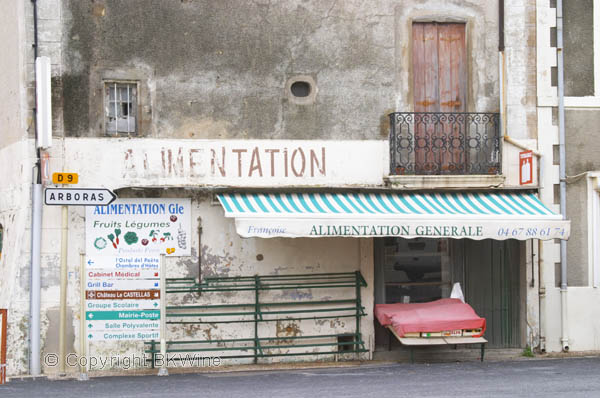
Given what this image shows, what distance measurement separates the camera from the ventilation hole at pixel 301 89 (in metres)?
13.9

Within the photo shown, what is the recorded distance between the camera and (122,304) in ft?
38.8

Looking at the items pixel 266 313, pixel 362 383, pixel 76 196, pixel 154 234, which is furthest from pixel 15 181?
pixel 362 383

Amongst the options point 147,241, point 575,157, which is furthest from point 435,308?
point 147,241

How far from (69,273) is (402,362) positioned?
5172mm

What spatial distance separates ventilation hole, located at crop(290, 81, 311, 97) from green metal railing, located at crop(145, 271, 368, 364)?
2.77 metres

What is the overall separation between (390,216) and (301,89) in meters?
2.60

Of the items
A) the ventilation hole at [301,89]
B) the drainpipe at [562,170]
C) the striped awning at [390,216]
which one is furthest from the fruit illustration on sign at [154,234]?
the drainpipe at [562,170]

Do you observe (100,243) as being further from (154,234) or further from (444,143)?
(444,143)

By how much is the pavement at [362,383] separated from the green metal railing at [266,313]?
2.53 feet

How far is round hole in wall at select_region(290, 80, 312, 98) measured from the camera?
13.9 metres

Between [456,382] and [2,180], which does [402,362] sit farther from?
[2,180]

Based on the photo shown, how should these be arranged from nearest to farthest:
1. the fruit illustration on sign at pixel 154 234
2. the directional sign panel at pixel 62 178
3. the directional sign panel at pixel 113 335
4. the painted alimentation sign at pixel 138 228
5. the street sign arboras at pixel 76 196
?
A: the street sign arboras at pixel 76 196, the directional sign panel at pixel 113 335, the directional sign panel at pixel 62 178, the painted alimentation sign at pixel 138 228, the fruit illustration on sign at pixel 154 234

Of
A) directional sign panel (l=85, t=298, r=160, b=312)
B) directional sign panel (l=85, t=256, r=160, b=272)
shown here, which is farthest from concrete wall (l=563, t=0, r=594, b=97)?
directional sign panel (l=85, t=298, r=160, b=312)

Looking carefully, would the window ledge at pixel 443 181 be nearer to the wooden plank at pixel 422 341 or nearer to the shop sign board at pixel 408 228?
the shop sign board at pixel 408 228
